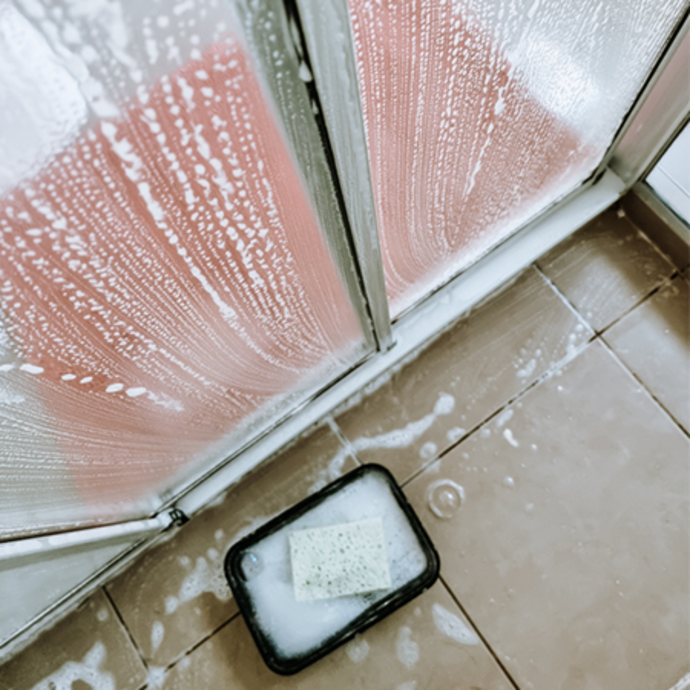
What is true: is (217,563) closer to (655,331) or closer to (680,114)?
(655,331)

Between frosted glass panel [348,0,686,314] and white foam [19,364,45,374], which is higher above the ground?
frosted glass panel [348,0,686,314]

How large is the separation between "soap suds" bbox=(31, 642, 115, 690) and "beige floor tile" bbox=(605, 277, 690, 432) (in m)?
1.05

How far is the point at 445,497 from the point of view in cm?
101

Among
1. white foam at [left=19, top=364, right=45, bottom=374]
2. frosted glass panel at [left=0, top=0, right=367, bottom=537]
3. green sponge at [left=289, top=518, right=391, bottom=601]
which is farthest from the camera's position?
green sponge at [left=289, top=518, right=391, bottom=601]

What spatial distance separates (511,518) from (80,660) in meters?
0.77

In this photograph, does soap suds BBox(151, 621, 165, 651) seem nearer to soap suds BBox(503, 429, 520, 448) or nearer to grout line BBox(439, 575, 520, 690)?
grout line BBox(439, 575, 520, 690)

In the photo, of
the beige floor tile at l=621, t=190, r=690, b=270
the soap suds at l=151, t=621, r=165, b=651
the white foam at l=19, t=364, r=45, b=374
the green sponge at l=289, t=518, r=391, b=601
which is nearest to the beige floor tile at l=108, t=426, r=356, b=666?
the soap suds at l=151, t=621, r=165, b=651

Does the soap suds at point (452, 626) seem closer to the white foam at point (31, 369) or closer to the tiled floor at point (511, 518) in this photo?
the tiled floor at point (511, 518)

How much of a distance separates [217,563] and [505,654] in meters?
0.50

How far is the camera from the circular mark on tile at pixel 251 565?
0.93 meters

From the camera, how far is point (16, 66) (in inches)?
10.6

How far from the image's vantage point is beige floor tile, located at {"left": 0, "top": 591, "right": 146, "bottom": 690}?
97 centimetres

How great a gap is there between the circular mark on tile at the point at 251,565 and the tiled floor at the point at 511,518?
0.08 m

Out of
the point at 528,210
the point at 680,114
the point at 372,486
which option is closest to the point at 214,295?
the point at 372,486
